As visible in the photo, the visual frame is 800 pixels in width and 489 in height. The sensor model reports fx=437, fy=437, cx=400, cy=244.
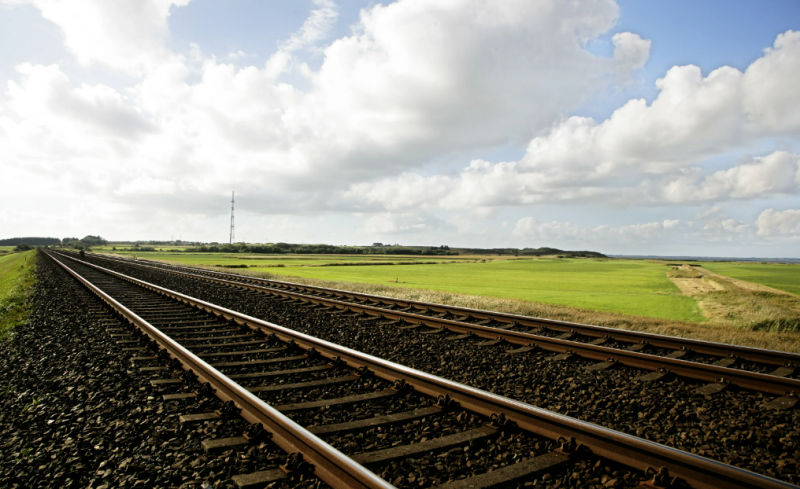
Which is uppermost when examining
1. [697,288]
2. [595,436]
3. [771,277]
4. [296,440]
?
[595,436]

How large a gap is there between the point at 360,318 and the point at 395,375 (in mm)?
6078

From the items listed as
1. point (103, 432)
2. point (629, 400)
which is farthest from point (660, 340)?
point (103, 432)

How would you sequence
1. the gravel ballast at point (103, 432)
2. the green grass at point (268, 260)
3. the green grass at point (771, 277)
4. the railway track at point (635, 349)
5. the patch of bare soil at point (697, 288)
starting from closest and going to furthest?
1. the gravel ballast at point (103, 432)
2. the railway track at point (635, 349)
3. the patch of bare soil at point (697, 288)
4. the green grass at point (771, 277)
5. the green grass at point (268, 260)

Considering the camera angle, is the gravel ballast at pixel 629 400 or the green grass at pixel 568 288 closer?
the gravel ballast at pixel 629 400

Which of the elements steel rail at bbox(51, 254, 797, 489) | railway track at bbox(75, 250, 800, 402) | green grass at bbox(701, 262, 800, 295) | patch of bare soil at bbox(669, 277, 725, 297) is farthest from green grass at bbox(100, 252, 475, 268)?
A: steel rail at bbox(51, 254, 797, 489)

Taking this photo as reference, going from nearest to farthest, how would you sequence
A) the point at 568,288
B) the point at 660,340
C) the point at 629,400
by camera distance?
1. the point at 629,400
2. the point at 660,340
3. the point at 568,288

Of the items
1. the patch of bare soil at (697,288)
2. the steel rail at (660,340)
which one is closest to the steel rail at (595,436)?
the steel rail at (660,340)

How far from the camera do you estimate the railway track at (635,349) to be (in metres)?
6.29

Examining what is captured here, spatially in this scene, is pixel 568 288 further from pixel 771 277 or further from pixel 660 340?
pixel 771 277

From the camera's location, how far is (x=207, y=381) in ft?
20.0

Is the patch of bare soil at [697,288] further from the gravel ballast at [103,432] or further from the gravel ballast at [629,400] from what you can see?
the gravel ballast at [103,432]

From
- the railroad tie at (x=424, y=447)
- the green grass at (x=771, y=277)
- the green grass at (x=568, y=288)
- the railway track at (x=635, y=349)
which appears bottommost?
the green grass at (x=568, y=288)

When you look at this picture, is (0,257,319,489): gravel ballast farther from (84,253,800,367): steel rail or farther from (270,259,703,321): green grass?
(270,259,703,321): green grass

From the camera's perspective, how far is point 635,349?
28.8 feet
